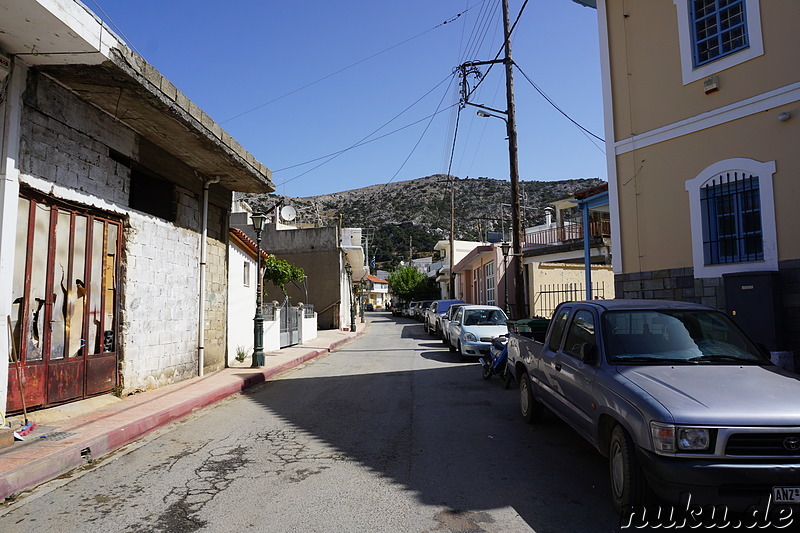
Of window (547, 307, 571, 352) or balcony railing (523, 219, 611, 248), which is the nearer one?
window (547, 307, 571, 352)

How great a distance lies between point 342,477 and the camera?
16.1ft

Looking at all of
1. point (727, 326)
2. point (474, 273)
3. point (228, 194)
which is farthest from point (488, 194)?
point (727, 326)

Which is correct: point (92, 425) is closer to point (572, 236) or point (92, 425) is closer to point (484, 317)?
point (484, 317)

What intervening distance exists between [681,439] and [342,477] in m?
2.94

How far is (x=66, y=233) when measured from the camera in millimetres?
7582

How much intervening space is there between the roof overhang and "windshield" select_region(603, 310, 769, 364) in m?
6.54

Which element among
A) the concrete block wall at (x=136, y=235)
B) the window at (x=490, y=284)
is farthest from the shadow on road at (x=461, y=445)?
the window at (x=490, y=284)

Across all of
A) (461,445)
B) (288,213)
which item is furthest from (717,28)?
(288,213)

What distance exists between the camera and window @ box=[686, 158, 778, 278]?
8234 millimetres

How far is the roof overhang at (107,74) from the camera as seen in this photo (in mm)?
5746

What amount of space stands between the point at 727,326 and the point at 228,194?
37.1 ft

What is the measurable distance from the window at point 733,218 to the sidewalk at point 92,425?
899cm

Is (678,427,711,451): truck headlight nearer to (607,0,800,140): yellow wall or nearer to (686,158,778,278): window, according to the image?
(686,158,778,278): window

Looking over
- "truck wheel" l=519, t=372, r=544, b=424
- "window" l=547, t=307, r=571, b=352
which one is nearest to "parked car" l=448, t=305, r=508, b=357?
"truck wheel" l=519, t=372, r=544, b=424
